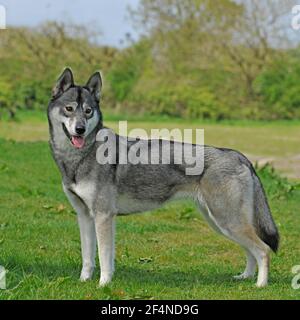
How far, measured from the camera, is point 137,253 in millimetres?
7328

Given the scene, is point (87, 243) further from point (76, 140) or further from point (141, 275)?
point (76, 140)

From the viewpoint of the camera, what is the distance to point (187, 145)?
20.2ft

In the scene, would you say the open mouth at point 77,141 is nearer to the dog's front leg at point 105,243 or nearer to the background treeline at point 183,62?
the dog's front leg at point 105,243

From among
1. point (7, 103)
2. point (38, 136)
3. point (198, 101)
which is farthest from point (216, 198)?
point (198, 101)

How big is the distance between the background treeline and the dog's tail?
23.8 m

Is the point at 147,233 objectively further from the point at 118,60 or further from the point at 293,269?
the point at 118,60

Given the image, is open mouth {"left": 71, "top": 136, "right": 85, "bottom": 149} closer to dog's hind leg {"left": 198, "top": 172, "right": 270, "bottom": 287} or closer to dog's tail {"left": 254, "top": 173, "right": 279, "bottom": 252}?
dog's hind leg {"left": 198, "top": 172, "right": 270, "bottom": 287}

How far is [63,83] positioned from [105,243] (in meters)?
1.34

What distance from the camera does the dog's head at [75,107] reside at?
18.9 ft

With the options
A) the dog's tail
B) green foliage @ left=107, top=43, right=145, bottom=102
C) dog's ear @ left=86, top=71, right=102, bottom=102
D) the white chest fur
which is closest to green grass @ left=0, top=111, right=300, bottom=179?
green foliage @ left=107, top=43, right=145, bottom=102

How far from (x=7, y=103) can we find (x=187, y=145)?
22.0 metres

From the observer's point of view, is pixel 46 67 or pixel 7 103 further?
pixel 46 67

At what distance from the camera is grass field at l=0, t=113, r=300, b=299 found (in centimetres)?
553

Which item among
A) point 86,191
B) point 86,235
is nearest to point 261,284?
point 86,235
